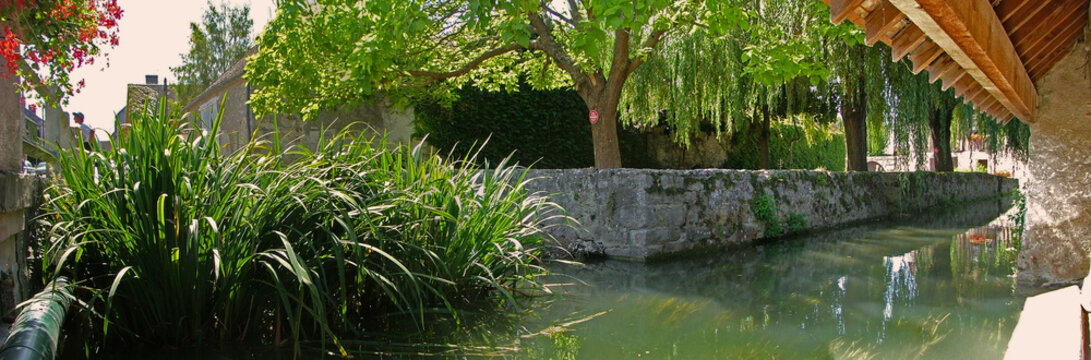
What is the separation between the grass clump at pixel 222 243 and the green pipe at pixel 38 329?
0.48 ft

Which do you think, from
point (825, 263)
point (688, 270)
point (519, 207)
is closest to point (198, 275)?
point (519, 207)

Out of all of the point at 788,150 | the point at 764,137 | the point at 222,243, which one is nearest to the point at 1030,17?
the point at 222,243

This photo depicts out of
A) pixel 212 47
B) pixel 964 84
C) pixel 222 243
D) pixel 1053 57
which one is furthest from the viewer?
pixel 212 47

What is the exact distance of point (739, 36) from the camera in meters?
11.0

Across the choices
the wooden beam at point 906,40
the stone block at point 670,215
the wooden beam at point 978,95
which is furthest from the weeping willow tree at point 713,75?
the wooden beam at point 906,40

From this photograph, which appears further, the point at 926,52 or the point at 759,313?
the point at 759,313

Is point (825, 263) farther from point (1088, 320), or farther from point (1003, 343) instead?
point (1088, 320)

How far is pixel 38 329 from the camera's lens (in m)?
2.15

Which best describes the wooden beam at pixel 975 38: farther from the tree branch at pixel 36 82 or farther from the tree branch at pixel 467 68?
the tree branch at pixel 467 68

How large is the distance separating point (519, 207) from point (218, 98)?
13.5m

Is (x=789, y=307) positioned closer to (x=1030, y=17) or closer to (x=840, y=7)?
(x=1030, y=17)

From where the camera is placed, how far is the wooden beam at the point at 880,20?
276cm

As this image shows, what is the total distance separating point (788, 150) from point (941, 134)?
492 cm

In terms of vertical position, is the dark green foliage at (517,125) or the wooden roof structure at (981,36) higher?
the dark green foliage at (517,125)
